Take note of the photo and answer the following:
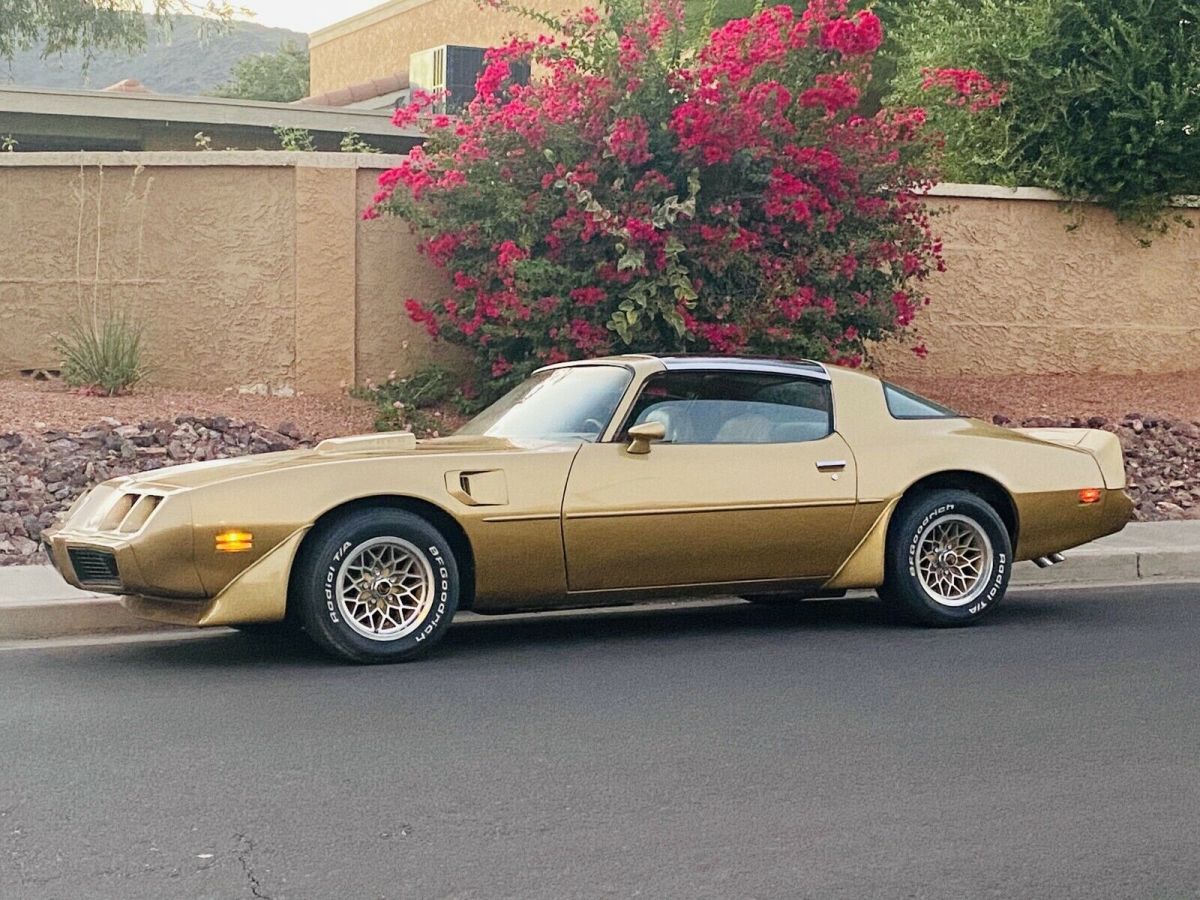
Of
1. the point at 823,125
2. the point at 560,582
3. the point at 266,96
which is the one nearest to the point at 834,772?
the point at 560,582

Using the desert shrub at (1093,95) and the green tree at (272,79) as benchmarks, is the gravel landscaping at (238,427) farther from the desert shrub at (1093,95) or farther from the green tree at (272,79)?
the green tree at (272,79)

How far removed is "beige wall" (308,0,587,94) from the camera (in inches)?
1289

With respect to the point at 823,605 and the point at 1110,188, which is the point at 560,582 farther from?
the point at 1110,188

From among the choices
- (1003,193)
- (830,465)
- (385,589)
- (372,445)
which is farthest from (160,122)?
(385,589)

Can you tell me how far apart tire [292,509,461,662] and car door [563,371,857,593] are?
64cm

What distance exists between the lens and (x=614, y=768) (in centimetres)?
568

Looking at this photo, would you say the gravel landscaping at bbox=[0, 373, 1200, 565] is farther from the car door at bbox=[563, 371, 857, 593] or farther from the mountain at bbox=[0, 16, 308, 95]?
the mountain at bbox=[0, 16, 308, 95]

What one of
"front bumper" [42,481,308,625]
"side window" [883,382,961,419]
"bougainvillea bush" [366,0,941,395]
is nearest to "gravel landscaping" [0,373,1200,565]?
"bougainvillea bush" [366,0,941,395]

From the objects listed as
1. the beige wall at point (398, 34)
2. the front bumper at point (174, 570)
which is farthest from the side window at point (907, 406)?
the beige wall at point (398, 34)

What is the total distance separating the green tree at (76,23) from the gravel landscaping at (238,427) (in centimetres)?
1602

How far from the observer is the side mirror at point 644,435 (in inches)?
307

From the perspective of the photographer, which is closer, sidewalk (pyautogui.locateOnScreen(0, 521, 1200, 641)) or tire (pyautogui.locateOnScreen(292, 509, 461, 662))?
tire (pyautogui.locateOnScreen(292, 509, 461, 662))

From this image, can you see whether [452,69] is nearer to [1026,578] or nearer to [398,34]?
[398,34]

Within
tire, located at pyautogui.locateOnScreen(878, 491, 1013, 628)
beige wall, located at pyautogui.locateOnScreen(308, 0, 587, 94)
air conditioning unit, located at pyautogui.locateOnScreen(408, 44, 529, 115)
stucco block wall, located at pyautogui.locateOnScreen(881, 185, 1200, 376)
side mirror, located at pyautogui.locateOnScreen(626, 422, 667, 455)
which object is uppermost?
beige wall, located at pyautogui.locateOnScreen(308, 0, 587, 94)
